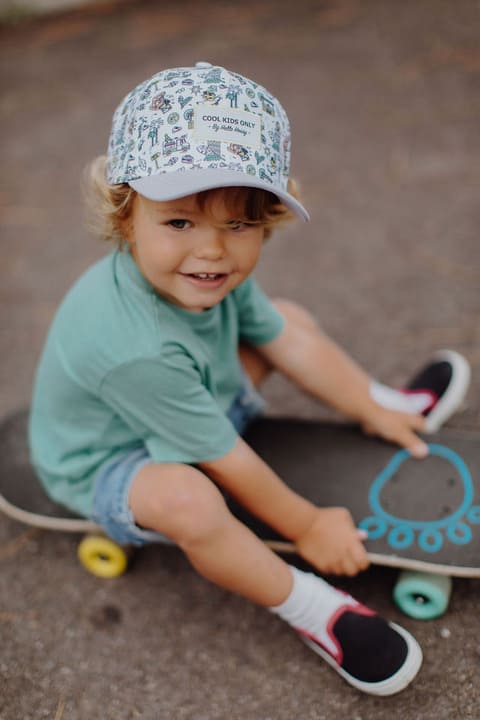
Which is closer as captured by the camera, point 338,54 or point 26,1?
point 338,54

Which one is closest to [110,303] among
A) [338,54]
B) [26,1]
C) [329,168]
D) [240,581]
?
[240,581]

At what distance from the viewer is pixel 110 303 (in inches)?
43.3

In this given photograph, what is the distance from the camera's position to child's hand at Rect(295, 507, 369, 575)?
1.19 m

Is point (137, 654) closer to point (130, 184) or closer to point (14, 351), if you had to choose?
point (130, 184)

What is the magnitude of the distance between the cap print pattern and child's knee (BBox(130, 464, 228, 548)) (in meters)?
0.43

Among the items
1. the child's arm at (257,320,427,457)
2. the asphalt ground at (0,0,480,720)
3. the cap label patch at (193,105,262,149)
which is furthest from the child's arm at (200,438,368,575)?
the cap label patch at (193,105,262,149)

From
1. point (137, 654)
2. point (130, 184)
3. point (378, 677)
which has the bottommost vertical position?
point (137, 654)

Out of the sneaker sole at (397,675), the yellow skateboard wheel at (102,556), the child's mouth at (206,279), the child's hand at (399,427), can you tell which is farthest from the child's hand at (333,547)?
the child's mouth at (206,279)

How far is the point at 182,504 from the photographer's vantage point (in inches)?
42.2

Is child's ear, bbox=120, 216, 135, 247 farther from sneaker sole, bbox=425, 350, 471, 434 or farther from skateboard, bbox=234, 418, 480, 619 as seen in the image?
sneaker sole, bbox=425, 350, 471, 434

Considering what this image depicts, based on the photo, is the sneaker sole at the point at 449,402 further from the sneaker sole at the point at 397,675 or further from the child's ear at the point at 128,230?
the child's ear at the point at 128,230

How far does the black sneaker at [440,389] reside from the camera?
142 centimetres

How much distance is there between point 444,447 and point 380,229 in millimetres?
951

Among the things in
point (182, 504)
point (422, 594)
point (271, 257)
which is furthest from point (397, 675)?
point (271, 257)
